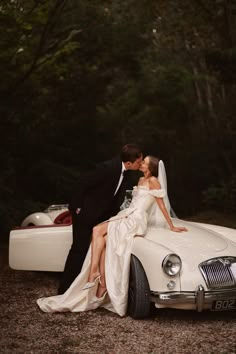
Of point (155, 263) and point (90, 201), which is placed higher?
point (90, 201)

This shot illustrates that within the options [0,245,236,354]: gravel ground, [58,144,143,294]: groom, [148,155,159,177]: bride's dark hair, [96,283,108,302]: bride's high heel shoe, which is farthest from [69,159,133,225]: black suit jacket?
[0,245,236,354]: gravel ground

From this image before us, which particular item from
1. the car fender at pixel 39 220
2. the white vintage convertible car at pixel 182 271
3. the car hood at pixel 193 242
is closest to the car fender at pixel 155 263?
the white vintage convertible car at pixel 182 271

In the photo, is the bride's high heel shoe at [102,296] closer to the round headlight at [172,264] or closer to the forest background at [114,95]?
the round headlight at [172,264]

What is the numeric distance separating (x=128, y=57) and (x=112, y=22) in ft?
6.19

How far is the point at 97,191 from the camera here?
6656mm

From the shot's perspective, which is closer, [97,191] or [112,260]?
[112,260]

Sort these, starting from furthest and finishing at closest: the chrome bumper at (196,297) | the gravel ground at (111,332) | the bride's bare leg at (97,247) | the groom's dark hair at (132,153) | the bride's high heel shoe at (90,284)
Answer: the groom's dark hair at (132,153), the bride's bare leg at (97,247), the bride's high heel shoe at (90,284), the chrome bumper at (196,297), the gravel ground at (111,332)

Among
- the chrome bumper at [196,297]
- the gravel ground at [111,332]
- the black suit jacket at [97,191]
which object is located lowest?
the gravel ground at [111,332]

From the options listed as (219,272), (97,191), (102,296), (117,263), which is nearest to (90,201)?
(97,191)

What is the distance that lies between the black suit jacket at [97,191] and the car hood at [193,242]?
0.63 meters

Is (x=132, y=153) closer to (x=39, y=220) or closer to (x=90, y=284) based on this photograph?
(x=90, y=284)

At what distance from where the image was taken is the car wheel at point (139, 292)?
5.71 m

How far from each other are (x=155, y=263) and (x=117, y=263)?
585mm

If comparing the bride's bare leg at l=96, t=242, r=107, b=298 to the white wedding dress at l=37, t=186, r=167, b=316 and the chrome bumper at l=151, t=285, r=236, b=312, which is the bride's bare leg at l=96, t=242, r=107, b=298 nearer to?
the white wedding dress at l=37, t=186, r=167, b=316
